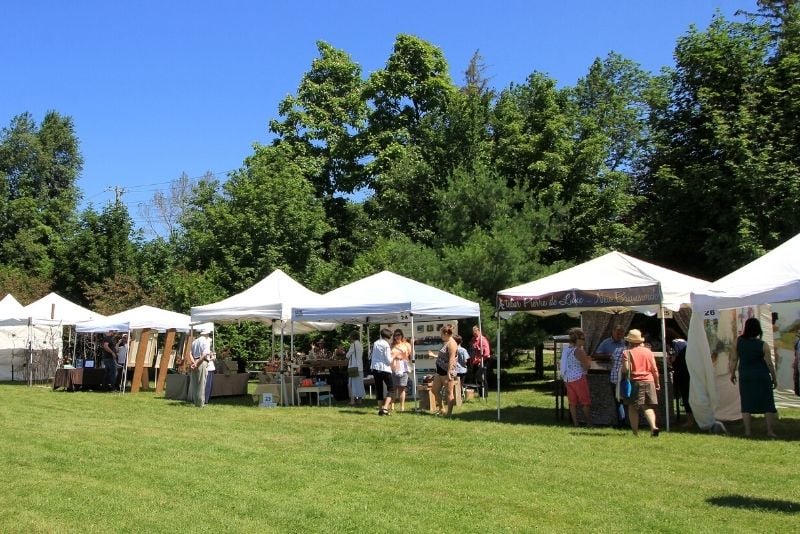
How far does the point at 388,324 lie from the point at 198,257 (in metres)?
17.4

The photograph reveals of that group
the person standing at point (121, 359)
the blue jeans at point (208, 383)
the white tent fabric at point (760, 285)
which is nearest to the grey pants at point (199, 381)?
the blue jeans at point (208, 383)

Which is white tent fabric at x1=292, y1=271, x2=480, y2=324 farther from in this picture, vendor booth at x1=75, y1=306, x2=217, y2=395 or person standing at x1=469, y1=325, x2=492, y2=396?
vendor booth at x1=75, y1=306, x2=217, y2=395

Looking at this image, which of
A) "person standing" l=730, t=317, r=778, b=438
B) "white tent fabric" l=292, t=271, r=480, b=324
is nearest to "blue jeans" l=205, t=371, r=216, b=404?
"white tent fabric" l=292, t=271, r=480, b=324

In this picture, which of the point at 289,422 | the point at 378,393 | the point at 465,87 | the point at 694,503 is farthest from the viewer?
the point at 465,87

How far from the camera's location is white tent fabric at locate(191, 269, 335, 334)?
1662 cm

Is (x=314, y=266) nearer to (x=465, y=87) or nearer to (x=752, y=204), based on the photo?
(x=465, y=87)

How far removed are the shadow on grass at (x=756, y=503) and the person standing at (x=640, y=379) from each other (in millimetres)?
3755

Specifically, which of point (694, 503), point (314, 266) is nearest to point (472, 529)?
point (694, 503)

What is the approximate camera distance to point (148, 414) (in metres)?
14.5

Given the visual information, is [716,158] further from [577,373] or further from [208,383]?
[208,383]

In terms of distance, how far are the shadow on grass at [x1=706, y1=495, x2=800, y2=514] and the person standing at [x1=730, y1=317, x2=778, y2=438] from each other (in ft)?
13.7

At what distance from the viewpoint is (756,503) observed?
21.9 feet

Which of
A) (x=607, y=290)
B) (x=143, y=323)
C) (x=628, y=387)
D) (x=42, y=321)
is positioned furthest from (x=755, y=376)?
(x=42, y=321)

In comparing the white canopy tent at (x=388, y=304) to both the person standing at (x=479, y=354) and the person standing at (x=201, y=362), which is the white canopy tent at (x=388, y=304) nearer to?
the person standing at (x=479, y=354)
